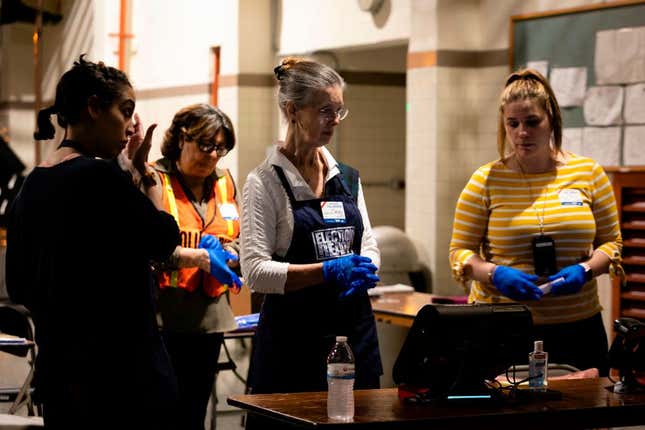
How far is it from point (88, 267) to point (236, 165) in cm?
728

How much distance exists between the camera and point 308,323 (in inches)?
135

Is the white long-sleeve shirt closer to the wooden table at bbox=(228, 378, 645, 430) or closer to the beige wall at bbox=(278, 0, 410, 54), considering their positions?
the wooden table at bbox=(228, 378, 645, 430)

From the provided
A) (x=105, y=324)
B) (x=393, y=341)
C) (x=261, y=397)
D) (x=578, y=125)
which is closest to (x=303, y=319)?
(x=261, y=397)

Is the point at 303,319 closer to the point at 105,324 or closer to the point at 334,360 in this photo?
the point at 334,360

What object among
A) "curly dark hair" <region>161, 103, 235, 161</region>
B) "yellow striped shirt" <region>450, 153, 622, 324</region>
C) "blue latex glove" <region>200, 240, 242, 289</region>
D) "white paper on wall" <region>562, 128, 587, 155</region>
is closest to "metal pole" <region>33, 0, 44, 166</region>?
"white paper on wall" <region>562, 128, 587, 155</region>

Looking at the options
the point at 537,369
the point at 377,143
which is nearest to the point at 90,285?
the point at 537,369

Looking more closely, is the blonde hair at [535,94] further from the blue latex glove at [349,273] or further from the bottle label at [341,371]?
the bottle label at [341,371]

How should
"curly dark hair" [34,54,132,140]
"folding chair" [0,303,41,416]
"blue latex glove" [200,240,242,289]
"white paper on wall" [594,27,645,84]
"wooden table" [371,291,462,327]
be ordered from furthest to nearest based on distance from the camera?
"white paper on wall" [594,27,645,84] → "wooden table" [371,291,462,327] → "folding chair" [0,303,41,416] → "blue latex glove" [200,240,242,289] → "curly dark hair" [34,54,132,140]

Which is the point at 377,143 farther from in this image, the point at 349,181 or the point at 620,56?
the point at 349,181

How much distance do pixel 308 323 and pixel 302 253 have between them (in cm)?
22

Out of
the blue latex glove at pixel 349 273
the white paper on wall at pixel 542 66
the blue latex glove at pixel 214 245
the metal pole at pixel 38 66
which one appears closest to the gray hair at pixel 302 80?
the blue latex glove at pixel 349 273

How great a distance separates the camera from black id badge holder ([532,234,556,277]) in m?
3.90

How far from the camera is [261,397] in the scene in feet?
9.96

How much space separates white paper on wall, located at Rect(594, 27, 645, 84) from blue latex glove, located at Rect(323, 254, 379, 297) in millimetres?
3935
